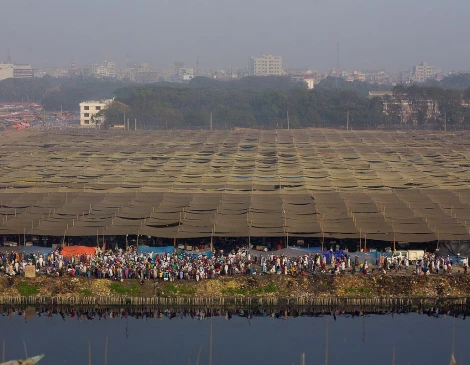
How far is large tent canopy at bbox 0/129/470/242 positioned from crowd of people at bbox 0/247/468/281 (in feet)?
4.24

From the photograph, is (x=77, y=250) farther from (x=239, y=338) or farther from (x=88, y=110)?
(x=88, y=110)

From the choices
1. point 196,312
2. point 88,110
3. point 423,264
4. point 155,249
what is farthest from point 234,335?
point 88,110

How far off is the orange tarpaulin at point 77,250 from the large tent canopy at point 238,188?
0.99 meters

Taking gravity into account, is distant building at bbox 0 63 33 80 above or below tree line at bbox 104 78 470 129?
above

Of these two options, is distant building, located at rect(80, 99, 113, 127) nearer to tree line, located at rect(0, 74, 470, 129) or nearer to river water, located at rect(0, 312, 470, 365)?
tree line, located at rect(0, 74, 470, 129)

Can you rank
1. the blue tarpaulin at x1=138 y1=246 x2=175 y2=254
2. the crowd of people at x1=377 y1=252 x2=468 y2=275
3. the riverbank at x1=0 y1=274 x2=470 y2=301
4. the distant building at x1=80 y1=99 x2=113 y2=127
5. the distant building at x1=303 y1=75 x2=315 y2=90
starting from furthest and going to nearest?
the distant building at x1=303 y1=75 x2=315 y2=90 < the distant building at x1=80 y1=99 x2=113 y2=127 < the blue tarpaulin at x1=138 y1=246 x2=175 y2=254 < the crowd of people at x1=377 y1=252 x2=468 y2=275 < the riverbank at x1=0 y1=274 x2=470 y2=301

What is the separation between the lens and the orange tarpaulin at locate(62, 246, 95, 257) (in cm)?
2483

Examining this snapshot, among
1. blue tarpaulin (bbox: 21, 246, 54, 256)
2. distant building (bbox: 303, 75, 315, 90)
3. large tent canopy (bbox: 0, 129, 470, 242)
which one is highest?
distant building (bbox: 303, 75, 315, 90)

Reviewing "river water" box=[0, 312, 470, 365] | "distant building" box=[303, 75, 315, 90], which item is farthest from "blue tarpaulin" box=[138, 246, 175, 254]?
"distant building" box=[303, 75, 315, 90]

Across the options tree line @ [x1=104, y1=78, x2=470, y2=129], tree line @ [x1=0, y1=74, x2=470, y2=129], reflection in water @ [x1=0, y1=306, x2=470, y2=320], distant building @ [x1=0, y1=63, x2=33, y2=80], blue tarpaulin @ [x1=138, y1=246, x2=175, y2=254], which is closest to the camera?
reflection in water @ [x1=0, y1=306, x2=470, y2=320]

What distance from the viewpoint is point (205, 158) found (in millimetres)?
A: 45562

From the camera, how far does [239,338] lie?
21.1m

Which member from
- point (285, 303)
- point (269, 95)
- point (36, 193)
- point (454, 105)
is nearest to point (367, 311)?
point (285, 303)

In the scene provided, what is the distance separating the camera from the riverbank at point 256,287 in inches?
907
